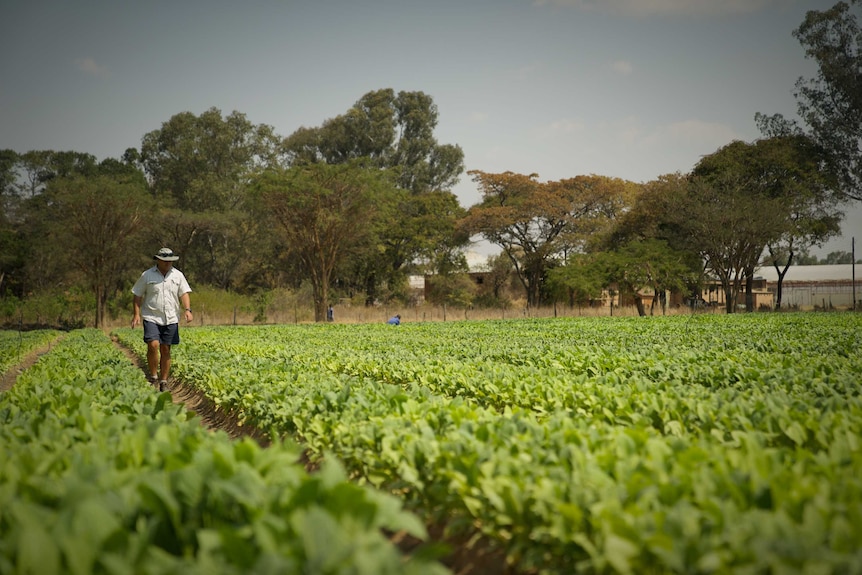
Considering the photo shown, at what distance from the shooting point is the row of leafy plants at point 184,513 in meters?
1.96

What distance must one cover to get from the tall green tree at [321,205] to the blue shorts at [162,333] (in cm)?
2609

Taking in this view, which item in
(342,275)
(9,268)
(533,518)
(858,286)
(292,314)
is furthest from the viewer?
(858,286)

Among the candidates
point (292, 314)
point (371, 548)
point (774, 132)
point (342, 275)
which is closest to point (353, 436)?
point (371, 548)

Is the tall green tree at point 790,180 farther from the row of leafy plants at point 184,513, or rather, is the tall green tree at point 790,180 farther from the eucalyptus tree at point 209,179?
the row of leafy plants at point 184,513

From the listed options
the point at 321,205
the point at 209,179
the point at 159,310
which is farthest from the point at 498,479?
the point at 209,179

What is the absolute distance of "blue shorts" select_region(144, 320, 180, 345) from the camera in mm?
9227

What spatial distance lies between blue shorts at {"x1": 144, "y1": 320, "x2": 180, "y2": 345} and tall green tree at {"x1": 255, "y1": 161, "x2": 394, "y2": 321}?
26088 millimetres

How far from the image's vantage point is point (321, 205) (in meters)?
35.5

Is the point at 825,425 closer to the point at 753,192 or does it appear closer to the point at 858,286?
the point at 753,192

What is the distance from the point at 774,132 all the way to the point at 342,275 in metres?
33.0

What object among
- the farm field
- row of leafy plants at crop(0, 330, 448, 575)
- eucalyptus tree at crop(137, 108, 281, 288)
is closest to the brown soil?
the farm field

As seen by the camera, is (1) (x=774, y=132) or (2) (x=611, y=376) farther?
(1) (x=774, y=132)

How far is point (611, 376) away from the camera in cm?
720

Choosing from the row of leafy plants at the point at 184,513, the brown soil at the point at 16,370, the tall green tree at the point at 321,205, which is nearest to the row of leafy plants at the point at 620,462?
the row of leafy plants at the point at 184,513
